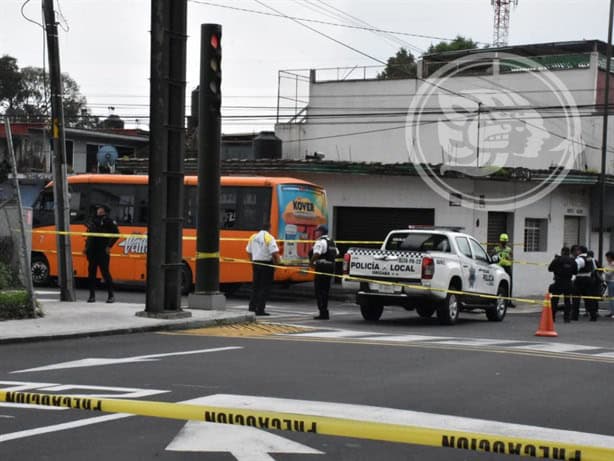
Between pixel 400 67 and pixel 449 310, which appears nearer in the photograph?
pixel 449 310

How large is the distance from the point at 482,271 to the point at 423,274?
102 inches

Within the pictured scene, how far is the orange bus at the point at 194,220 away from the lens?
949 inches

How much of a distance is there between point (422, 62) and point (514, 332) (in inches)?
1368

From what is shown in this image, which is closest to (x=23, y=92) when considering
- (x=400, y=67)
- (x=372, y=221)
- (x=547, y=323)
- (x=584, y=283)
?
(x=400, y=67)

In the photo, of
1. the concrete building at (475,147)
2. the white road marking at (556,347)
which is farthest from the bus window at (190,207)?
the white road marking at (556,347)

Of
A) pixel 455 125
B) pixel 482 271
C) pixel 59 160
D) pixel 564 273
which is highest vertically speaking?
pixel 455 125

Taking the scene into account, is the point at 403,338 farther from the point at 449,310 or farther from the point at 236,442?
the point at 236,442

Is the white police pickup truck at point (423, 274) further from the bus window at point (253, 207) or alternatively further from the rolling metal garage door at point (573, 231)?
the rolling metal garage door at point (573, 231)

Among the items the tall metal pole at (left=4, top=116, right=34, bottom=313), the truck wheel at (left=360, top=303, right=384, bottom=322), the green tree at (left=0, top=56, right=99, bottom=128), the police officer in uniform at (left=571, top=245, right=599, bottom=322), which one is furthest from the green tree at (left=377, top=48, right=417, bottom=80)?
the tall metal pole at (left=4, top=116, right=34, bottom=313)

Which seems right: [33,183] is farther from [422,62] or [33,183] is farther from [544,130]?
[544,130]

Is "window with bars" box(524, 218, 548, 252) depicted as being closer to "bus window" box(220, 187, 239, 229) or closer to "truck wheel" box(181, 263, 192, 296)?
"bus window" box(220, 187, 239, 229)

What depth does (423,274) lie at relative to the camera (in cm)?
1770

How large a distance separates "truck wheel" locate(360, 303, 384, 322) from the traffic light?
17.0 feet

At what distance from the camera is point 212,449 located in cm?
646
